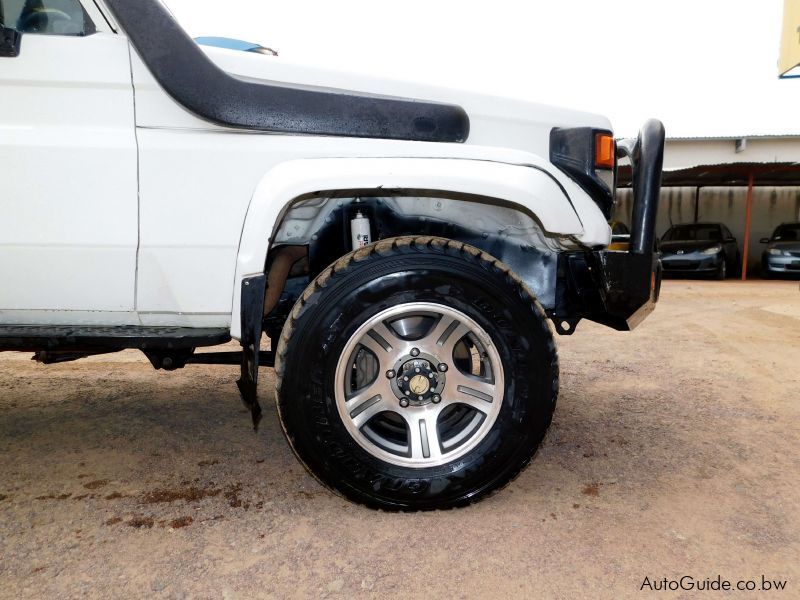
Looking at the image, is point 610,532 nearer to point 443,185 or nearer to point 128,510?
point 443,185

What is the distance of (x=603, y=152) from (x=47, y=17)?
2.20 meters

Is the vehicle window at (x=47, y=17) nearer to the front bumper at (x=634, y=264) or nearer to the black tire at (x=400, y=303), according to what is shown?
the black tire at (x=400, y=303)

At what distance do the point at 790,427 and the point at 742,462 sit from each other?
72 cm

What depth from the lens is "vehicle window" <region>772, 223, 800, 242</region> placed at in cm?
1459

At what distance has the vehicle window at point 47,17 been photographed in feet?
6.82

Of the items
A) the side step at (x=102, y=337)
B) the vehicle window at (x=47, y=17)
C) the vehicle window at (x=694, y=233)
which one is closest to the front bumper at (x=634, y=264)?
the side step at (x=102, y=337)

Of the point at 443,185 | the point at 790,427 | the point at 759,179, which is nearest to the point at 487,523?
the point at 443,185

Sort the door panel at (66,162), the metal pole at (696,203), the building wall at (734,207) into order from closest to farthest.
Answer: the door panel at (66,162)
the metal pole at (696,203)
the building wall at (734,207)

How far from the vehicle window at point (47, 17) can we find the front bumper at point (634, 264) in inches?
83.9

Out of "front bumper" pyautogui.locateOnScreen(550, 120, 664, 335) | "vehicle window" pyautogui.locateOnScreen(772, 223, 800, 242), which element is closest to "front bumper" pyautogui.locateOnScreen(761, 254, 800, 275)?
"vehicle window" pyautogui.locateOnScreen(772, 223, 800, 242)

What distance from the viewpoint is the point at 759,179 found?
19.2 m

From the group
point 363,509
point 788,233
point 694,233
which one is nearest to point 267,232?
point 363,509

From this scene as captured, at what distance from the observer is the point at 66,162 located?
2.05m

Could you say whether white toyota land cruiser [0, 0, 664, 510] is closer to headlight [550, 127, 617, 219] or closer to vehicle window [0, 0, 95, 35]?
vehicle window [0, 0, 95, 35]
